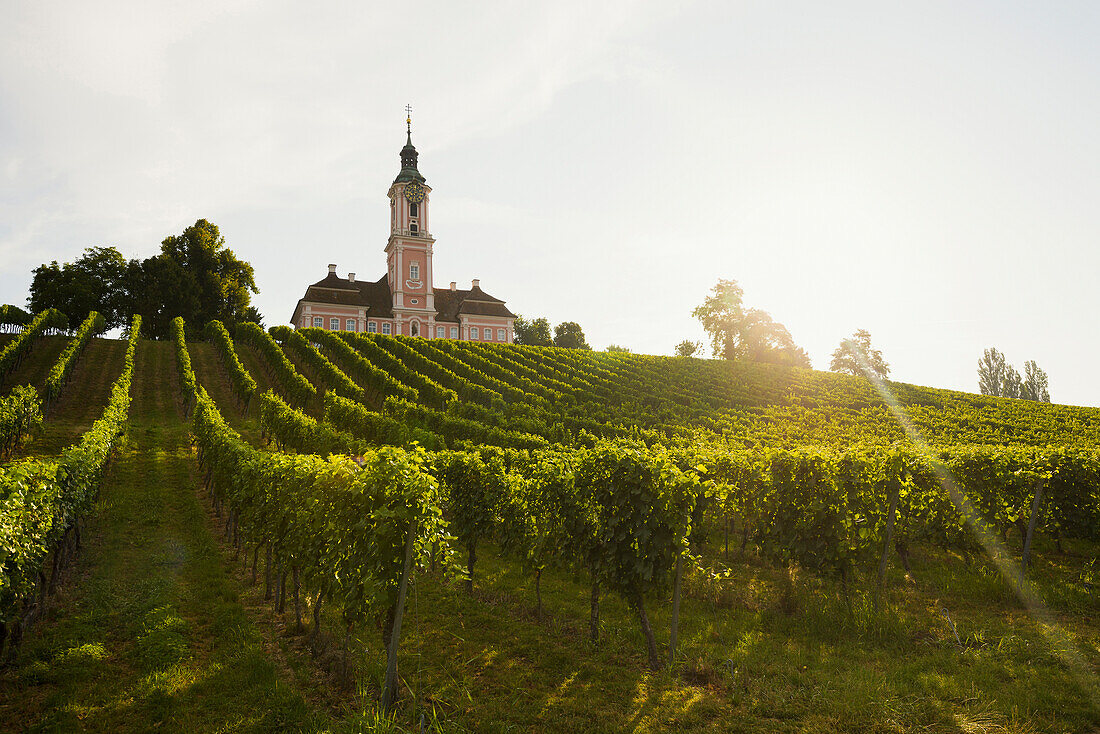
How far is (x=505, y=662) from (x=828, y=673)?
4453 mm

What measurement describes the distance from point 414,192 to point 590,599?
73948mm

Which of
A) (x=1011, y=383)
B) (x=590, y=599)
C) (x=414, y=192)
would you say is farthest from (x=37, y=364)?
(x=1011, y=383)

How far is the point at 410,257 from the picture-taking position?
245 ft

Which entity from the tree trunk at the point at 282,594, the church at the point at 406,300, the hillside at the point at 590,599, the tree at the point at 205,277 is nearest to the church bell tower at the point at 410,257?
the church at the point at 406,300

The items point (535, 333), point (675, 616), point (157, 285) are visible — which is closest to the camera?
point (675, 616)

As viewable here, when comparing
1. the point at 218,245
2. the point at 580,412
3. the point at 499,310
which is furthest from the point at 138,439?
the point at 499,310

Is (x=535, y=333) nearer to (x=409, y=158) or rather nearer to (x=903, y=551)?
(x=409, y=158)

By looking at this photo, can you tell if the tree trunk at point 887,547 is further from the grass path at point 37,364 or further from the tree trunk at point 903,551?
the grass path at point 37,364

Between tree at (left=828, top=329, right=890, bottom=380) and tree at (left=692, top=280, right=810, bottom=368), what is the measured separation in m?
13.7

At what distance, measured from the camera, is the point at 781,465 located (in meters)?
10.6

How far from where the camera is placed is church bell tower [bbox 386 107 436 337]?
7319 centimetres

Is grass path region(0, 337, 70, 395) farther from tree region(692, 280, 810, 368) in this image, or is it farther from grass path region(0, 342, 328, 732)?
tree region(692, 280, 810, 368)

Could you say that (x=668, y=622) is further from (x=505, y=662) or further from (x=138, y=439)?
(x=138, y=439)

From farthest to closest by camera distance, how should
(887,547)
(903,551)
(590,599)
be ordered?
(903,551)
(590,599)
(887,547)
